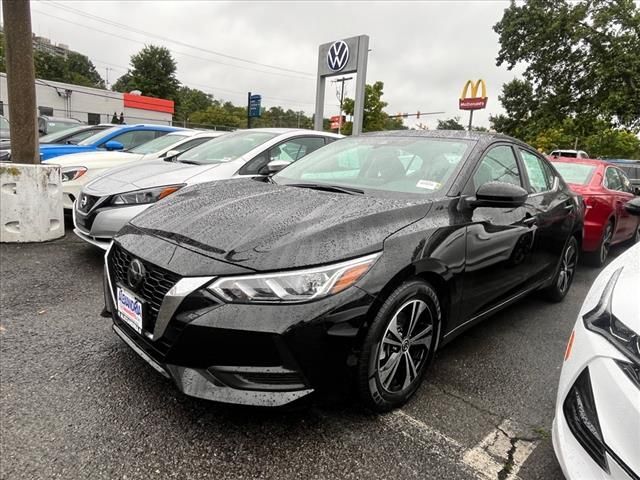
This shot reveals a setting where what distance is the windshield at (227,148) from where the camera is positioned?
484 centimetres

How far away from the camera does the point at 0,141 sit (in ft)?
30.1

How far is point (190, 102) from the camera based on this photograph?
88188mm

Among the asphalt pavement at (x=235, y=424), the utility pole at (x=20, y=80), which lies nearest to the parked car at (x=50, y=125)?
the utility pole at (x=20, y=80)

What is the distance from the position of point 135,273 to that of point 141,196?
7.22ft

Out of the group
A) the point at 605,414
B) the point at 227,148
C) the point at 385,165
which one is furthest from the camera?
the point at 227,148

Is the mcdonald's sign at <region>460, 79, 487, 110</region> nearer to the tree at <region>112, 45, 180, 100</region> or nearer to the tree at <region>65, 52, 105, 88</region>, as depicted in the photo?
the tree at <region>112, 45, 180, 100</region>

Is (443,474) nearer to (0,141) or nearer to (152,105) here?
(0,141)

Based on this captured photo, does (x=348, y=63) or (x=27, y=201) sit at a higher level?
(x=348, y=63)

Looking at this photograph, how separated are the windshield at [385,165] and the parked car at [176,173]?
2.34 ft

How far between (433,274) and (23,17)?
18.8 feet

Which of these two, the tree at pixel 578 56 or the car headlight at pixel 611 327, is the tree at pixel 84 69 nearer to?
the tree at pixel 578 56

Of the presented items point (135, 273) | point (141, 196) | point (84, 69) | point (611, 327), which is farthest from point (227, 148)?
point (84, 69)

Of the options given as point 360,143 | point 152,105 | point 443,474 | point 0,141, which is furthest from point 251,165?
point 152,105

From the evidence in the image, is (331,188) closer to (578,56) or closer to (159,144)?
(159,144)
